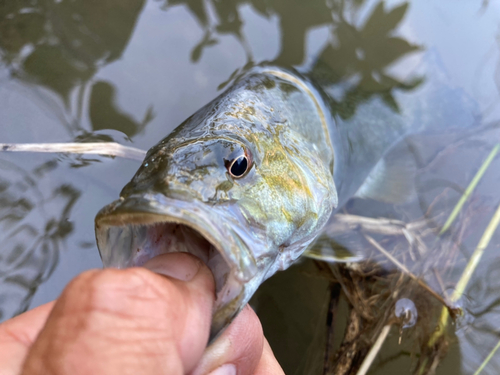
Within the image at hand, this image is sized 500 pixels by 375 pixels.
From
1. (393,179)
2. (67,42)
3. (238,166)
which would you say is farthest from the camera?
(393,179)

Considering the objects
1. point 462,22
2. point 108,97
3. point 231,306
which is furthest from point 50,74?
point 462,22

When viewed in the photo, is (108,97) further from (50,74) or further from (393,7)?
(393,7)

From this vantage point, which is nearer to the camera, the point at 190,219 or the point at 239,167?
the point at 190,219

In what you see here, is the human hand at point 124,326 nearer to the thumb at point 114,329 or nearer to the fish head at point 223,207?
the thumb at point 114,329

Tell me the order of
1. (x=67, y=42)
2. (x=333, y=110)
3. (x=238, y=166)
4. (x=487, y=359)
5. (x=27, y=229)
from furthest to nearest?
(x=333, y=110)
(x=67, y=42)
(x=487, y=359)
(x=27, y=229)
(x=238, y=166)

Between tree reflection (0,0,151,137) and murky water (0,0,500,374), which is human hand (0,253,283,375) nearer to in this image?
murky water (0,0,500,374)

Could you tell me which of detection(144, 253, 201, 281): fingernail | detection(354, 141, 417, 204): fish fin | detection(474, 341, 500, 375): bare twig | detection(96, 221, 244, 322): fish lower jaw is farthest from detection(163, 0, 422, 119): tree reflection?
detection(144, 253, 201, 281): fingernail

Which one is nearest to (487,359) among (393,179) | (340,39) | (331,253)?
(331,253)

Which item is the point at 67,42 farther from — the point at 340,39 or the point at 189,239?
the point at 340,39
